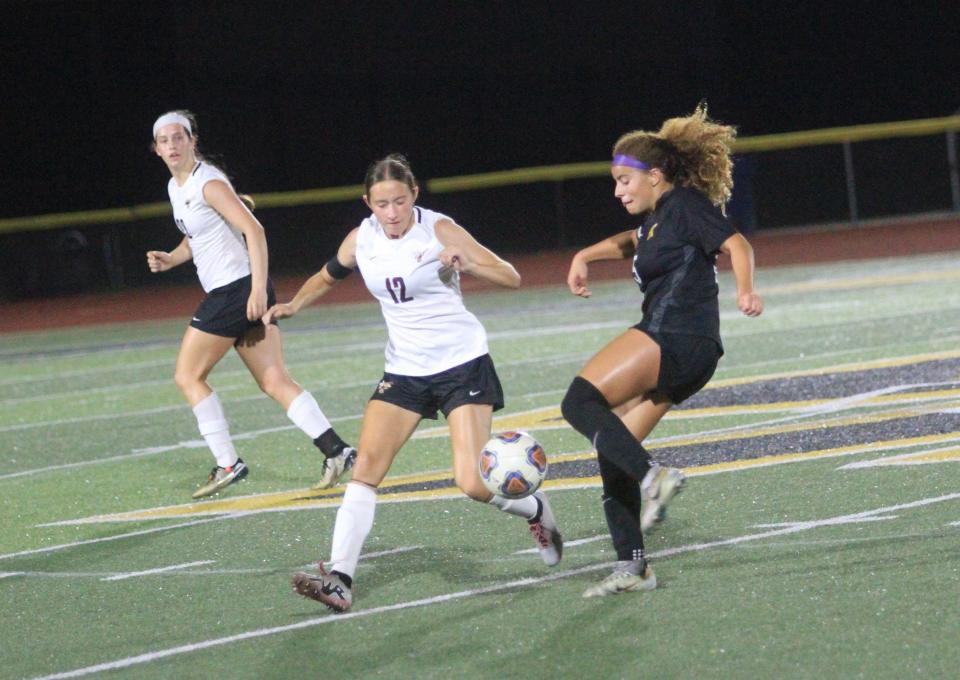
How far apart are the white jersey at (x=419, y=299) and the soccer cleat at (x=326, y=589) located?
3.21ft

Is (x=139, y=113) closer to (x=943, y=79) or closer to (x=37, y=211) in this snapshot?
(x=37, y=211)

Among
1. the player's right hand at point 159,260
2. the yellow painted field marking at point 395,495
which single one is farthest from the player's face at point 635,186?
the player's right hand at point 159,260

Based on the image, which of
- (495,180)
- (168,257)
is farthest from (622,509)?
(495,180)

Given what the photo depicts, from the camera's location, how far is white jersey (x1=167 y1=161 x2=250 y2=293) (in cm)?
977

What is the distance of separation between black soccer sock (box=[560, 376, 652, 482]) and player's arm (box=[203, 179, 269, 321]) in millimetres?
2873

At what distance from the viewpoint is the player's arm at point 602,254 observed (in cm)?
693

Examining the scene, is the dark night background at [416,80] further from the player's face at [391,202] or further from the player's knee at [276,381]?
the player's face at [391,202]

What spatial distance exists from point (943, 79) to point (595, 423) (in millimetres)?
31860

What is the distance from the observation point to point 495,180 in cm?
3152

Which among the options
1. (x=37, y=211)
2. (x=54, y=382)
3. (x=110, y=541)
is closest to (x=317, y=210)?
(x=37, y=211)

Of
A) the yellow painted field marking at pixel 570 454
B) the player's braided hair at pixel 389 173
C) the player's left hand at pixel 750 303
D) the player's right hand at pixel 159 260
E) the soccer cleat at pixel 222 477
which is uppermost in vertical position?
the player's braided hair at pixel 389 173

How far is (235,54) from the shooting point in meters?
32.6

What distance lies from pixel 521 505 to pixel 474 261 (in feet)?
3.30

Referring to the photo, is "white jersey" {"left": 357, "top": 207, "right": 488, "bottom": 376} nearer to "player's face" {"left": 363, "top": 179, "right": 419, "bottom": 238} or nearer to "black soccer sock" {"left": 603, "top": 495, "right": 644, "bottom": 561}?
"player's face" {"left": 363, "top": 179, "right": 419, "bottom": 238}
